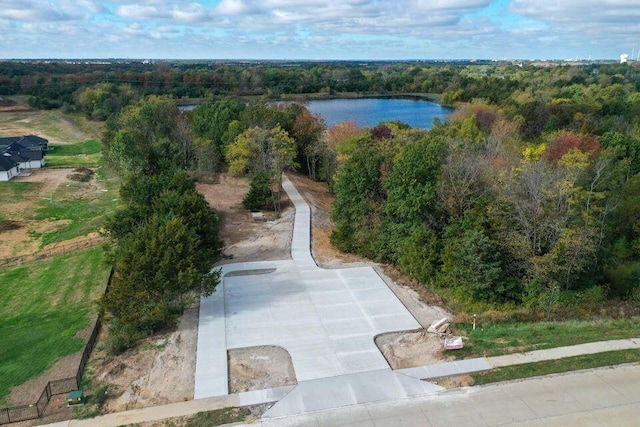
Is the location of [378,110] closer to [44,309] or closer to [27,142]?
[27,142]

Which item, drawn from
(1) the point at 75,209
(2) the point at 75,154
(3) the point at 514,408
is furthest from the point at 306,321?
(2) the point at 75,154

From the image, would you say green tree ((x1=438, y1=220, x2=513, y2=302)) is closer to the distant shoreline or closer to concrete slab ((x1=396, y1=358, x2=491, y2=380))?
concrete slab ((x1=396, y1=358, x2=491, y2=380))

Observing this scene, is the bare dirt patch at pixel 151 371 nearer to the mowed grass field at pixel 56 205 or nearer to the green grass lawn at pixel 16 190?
the mowed grass field at pixel 56 205

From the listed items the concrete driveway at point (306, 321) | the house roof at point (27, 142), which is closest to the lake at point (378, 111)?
the house roof at point (27, 142)

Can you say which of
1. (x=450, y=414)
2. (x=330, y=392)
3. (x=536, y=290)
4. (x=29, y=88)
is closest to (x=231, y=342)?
(x=330, y=392)

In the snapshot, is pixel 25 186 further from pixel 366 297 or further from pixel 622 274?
pixel 622 274
